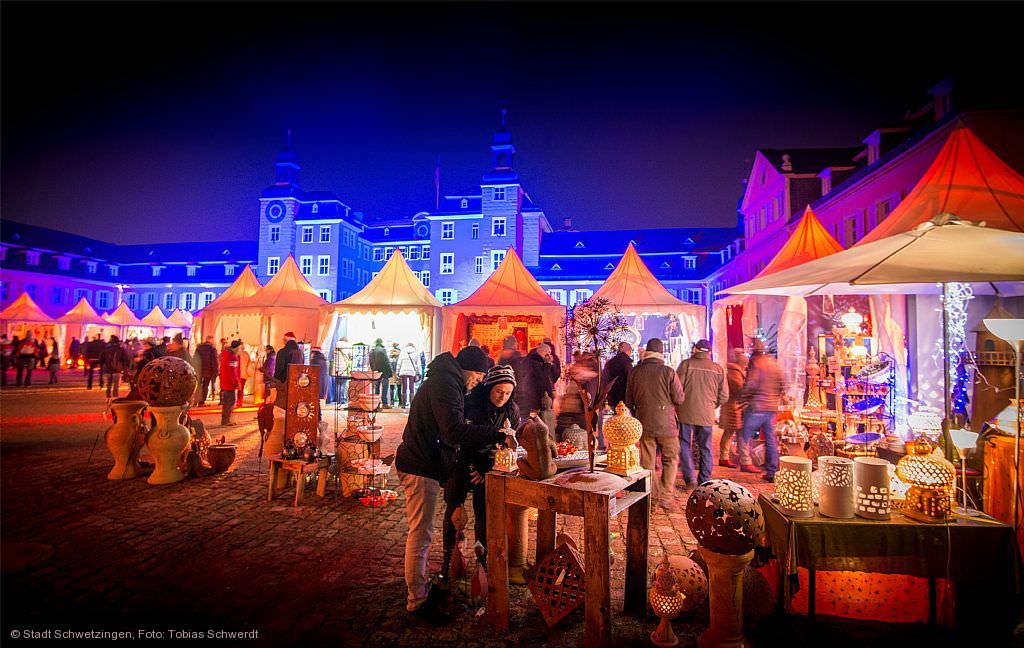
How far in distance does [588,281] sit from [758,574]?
3195 centimetres

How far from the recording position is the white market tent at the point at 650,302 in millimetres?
11055

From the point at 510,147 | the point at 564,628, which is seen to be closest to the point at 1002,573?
the point at 564,628

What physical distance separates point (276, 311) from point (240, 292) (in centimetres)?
239

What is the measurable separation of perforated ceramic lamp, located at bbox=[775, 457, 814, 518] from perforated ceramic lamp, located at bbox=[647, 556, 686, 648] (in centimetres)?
84

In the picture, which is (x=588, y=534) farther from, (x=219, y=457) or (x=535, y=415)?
(x=219, y=457)

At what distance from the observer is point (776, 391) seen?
253 inches

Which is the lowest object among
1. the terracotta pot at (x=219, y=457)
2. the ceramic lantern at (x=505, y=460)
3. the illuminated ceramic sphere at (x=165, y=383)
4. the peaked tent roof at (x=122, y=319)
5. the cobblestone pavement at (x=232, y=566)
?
the cobblestone pavement at (x=232, y=566)

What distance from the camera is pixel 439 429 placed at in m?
3.11

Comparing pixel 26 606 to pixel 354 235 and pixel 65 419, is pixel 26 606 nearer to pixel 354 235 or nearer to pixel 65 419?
pixel 65 419

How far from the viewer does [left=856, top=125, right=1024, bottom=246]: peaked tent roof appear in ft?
13.2

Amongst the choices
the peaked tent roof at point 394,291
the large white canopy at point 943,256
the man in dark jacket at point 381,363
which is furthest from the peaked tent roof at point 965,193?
the man in dark jacket at point 381,363

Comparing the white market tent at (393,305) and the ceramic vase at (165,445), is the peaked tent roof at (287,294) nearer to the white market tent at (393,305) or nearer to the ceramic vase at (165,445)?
the white market tent at (393,305)

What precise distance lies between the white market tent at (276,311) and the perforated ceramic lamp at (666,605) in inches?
446

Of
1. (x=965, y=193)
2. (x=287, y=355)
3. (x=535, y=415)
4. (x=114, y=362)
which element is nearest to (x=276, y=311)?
(x=287, y=355)
